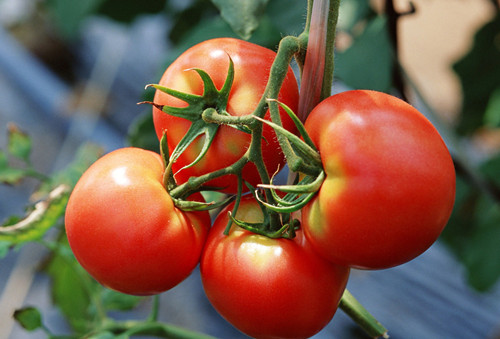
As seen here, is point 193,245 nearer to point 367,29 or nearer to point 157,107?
point 157,107

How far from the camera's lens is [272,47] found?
70 cm

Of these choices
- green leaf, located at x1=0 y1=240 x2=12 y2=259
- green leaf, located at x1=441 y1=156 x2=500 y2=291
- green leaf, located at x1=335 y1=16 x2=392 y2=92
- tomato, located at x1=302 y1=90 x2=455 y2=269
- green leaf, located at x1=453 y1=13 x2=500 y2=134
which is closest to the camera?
tomato, located at x1=302 y1=90 x2=455 y2=269

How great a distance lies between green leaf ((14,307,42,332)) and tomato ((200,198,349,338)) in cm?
28

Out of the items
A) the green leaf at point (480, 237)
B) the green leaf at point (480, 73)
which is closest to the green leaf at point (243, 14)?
the green leaf at point (480, 237)

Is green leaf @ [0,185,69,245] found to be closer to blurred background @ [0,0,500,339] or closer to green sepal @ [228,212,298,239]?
blurred background @ [0,0,500,339]

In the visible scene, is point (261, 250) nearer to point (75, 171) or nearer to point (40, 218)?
point (40, 218)

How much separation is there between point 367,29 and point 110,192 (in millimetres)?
465

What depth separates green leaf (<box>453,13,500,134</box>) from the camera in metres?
1.04

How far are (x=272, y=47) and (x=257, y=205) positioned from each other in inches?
13.4

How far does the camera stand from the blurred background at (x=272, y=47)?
737 millimetres

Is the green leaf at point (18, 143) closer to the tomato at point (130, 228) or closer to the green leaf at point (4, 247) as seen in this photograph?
the green leaf at point (4, 247)

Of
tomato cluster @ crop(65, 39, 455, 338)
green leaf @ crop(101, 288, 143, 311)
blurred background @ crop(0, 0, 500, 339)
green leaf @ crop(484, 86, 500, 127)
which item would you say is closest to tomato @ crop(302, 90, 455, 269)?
tomato cluster @ crop(65, 39, 455, 338)

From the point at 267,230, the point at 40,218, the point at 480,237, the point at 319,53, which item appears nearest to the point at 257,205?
the point at 267,230

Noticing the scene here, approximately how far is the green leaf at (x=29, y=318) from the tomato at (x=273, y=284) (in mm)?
283
